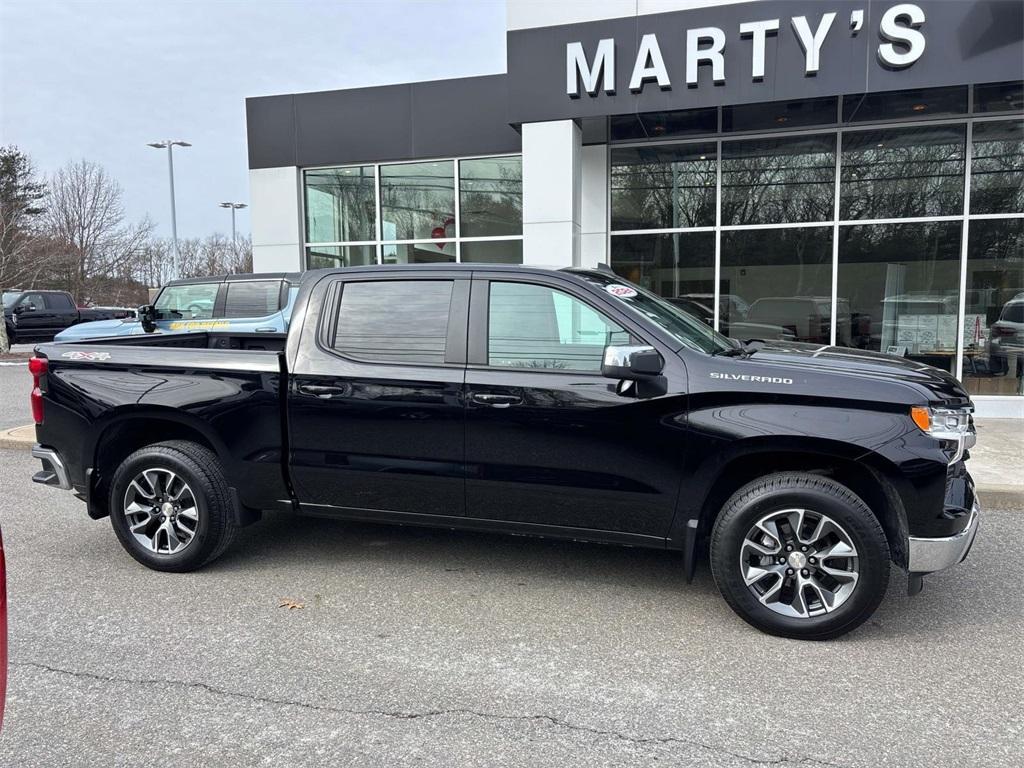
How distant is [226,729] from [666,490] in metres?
2.28

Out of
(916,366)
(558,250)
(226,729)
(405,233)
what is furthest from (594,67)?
(226,729)

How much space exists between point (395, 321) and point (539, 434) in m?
1.11

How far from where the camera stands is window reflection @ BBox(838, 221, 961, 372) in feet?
35.6

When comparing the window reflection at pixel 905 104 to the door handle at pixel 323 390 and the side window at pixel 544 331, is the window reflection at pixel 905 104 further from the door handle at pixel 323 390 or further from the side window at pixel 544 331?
the door handle at pixel 323 390

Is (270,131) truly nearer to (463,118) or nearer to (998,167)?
(463,118)

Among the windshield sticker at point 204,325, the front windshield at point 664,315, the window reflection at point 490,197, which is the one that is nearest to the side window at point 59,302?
the windshield sticker at point 204,325

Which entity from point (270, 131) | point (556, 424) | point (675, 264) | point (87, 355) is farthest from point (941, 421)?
point (270, 131)

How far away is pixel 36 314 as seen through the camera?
79.8ft

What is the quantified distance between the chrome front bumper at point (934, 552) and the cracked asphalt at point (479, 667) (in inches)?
16.5

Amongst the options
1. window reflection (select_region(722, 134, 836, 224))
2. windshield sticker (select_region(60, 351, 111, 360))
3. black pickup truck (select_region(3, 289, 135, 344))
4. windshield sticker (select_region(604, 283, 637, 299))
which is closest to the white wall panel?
window reflection (select_region(722, 134, 836, 224))

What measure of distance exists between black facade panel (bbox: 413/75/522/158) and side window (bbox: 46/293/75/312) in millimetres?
18222

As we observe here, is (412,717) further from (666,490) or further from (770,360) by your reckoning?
(770,360)

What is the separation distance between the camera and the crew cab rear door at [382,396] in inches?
165

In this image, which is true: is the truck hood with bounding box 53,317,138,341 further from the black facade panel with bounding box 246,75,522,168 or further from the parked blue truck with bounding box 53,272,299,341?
the black facade panel with bounding box 246,75,522,168
